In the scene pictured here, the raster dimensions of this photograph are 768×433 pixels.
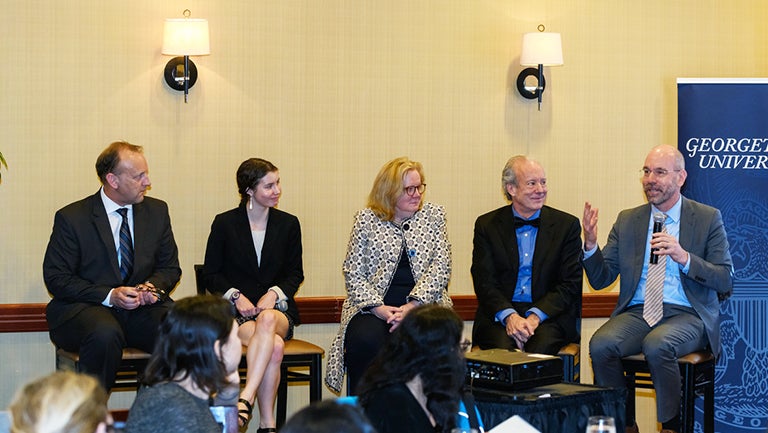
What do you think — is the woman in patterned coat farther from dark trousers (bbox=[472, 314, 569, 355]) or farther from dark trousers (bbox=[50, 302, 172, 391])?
dark trousers (bbox=[50, 302, 172, 391])

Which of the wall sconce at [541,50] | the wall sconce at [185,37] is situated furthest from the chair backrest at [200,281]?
the wall sconce at [541,50]

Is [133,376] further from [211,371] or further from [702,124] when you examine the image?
[702,124]

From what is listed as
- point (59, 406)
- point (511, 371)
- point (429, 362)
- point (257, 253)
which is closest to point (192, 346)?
point (429, 362)

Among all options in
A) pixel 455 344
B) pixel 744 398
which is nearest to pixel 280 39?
pixel 455 344

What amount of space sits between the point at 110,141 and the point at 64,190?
0.35 metres

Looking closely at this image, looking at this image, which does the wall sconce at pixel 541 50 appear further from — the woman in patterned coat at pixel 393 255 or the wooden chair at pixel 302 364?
the wooden chair at pixel 302 364

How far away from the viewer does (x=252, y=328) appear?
17.0ft

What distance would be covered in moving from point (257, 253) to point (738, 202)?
2715mm

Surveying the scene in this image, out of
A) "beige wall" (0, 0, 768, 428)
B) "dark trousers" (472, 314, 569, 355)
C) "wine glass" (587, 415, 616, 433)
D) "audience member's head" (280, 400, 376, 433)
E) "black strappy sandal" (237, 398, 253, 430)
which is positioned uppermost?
"beige wall" (0, 0, 768, 428)

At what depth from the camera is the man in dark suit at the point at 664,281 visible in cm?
501

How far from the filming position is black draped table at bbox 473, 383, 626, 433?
13.3 ft

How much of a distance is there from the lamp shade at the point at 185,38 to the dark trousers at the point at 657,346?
2.50m

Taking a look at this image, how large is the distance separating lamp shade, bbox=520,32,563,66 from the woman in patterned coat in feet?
3.54

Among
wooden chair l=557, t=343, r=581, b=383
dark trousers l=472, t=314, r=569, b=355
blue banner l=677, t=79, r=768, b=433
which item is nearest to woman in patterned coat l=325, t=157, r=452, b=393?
dark trousers l=472, t=314, r=569, b=355
